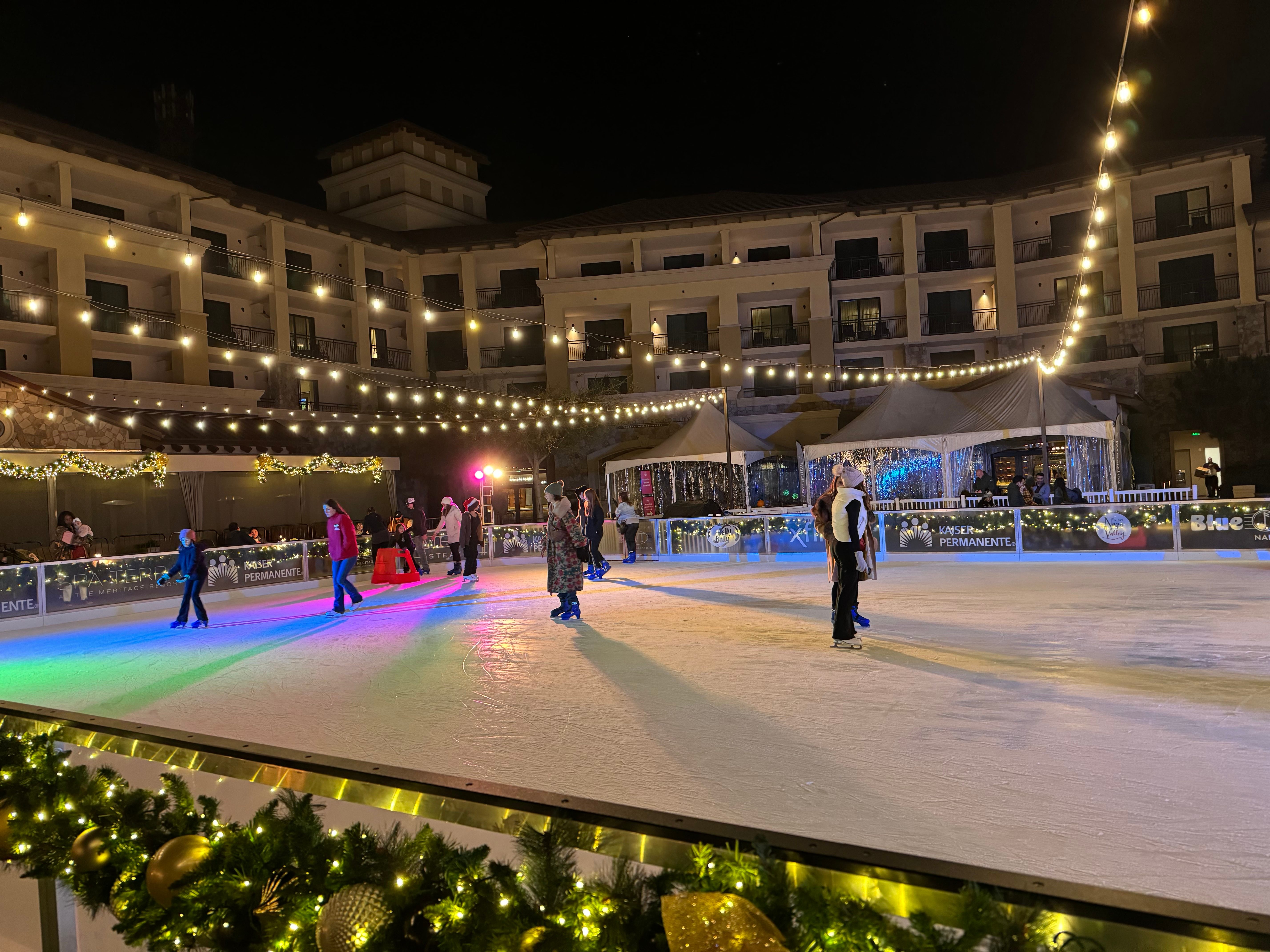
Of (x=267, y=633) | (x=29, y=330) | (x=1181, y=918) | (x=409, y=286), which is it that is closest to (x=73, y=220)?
(x=29, y=330)

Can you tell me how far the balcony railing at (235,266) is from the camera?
82.5 ft

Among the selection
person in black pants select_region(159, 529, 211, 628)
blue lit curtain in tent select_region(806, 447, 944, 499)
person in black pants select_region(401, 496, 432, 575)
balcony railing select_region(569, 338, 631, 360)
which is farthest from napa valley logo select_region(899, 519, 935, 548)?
balcony railing select_region(569, 338, 631, 360)

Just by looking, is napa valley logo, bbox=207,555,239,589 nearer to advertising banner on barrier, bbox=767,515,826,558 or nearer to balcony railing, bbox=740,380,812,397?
advertising banner on barrier, bbox=767,515,826,558

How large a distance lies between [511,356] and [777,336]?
9338 millimetres

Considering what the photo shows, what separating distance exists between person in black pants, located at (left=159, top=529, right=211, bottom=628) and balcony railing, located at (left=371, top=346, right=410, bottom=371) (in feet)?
63.5

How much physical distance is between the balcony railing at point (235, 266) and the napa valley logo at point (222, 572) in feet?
46.5

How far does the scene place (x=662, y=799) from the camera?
355 cm

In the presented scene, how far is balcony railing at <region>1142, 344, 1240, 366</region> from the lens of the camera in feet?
82.8

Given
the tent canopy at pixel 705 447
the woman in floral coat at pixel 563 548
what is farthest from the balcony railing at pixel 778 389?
the woman in floral coat at pixel 563 548

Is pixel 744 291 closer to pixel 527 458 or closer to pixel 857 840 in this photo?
pixel 527 458

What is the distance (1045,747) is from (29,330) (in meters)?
23.6

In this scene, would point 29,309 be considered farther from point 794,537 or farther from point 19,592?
point 794,537

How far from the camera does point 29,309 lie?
68.4ft

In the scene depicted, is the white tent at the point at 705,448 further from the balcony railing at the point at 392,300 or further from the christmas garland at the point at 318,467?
the balcony railing at the point at 392,300
